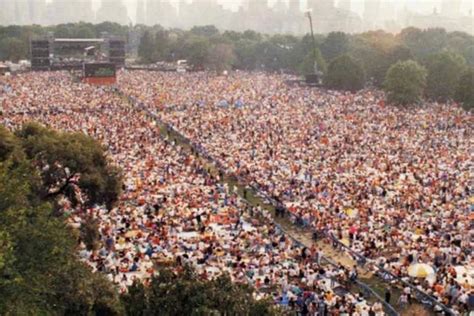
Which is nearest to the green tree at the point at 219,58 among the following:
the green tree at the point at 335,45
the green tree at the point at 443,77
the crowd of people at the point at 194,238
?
the green tree at the point at 335,45

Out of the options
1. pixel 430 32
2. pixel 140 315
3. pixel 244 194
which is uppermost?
pixel 430 32

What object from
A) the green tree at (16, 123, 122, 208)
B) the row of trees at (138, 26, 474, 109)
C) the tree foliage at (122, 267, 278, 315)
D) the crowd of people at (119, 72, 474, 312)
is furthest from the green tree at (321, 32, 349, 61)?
the tree foliage at (122, 267, 278, 315)

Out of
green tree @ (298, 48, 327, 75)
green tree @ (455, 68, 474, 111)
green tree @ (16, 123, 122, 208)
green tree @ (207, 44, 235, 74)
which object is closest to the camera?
green tree @ (16, 123, 122, 208)

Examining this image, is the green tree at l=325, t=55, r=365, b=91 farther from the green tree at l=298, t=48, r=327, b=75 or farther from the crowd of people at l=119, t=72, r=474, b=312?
the green tree at l=298, t=48, r=327, b=75

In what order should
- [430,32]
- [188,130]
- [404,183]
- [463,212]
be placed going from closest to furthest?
[463,212], [404,183], [188,130], [430,32]

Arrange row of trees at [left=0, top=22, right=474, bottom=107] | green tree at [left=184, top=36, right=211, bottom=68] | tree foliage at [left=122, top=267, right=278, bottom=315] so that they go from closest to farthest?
tree foliage at [left=122, top=267, right=278, bottom=315] < row of trees at [left=0, top=22, right=474, bottom=107] < green tree at [left=184, top=36, right=211, bottom=68]

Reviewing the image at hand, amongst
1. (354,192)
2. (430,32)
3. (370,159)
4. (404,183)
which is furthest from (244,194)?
(430,32)

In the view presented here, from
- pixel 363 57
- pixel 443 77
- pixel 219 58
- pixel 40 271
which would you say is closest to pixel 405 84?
pixel 443 77

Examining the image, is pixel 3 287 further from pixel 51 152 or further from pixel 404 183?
pixel 404 183
